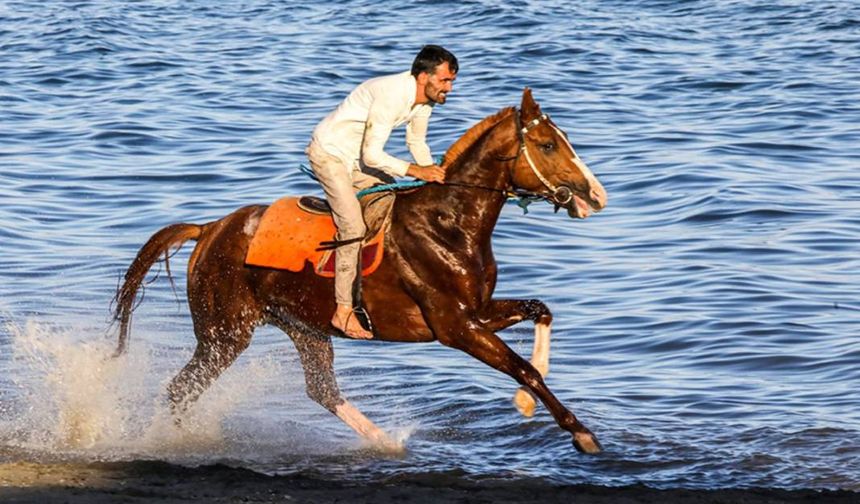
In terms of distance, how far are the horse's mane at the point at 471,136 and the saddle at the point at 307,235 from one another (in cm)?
49

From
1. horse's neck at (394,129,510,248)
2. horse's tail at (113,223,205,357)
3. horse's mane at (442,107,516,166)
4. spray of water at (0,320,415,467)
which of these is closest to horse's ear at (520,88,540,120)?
horse's mane at (442,107,516,166)

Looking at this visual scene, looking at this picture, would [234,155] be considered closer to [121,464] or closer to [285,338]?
[285,338]

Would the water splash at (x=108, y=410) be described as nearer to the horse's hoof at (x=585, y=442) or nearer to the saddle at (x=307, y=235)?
the saddle at (x=307, y=235)

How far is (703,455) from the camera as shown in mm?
11469

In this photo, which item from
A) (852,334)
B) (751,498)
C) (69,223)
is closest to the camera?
(751,498)

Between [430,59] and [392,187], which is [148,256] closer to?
[392,187]

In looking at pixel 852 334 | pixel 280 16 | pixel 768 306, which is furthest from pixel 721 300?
pixel 280 16

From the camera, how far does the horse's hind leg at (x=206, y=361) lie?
38.0 ft

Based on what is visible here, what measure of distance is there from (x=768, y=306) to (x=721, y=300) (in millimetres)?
507

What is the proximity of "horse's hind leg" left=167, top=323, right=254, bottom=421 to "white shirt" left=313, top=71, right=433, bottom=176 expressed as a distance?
1.57 metres

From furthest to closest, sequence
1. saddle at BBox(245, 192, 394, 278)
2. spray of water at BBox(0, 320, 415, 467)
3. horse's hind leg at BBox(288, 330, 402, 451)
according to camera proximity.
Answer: horse's hind leg at BBox(288, 330, 402, 451), spray of water at BBox(0, 320, 415, 467), saddle at BBox(245, 192, 394, 278)

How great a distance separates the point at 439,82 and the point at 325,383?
8.71 ft

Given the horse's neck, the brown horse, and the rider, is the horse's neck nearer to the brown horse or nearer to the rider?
the brown horse

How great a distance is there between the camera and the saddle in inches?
425
